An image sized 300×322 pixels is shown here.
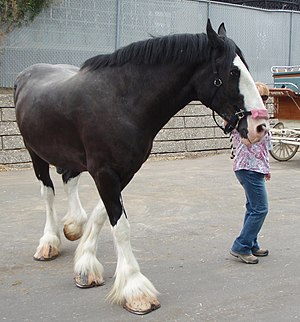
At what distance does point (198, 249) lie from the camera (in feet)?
16.3

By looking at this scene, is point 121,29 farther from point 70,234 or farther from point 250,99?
point 250,99

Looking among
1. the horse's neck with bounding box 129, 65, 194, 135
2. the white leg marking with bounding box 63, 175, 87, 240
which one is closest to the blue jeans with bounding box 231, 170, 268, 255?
the horse's neck with bounding box 129, 65, 194, 135

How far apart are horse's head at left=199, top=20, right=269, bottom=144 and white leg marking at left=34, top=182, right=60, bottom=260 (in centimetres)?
202

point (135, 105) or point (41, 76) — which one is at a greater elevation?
point (41, 76)

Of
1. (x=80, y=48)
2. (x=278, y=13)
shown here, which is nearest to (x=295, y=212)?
(x=80, y=48)

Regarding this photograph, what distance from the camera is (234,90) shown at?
3.49 metres

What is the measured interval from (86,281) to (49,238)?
2.81 ft

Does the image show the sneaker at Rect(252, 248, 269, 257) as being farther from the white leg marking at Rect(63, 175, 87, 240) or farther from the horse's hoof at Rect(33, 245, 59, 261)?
the horse's hoof at Rect(33, 245, 59, 261)

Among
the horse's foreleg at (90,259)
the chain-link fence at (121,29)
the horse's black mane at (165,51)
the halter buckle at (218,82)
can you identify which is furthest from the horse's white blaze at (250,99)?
the chain-link fence at (121,29)

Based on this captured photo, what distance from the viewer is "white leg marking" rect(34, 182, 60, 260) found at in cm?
466

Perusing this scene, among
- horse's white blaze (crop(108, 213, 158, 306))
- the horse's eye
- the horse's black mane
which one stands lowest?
horse's white blaze (crop(108, 213, 158, 306))

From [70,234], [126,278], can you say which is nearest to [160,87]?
[126,278]

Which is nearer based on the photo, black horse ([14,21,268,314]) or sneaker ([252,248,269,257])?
black horse ([14,21,268,314])

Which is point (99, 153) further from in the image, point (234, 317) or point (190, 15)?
point (190, 15)
